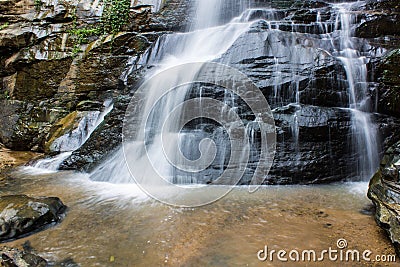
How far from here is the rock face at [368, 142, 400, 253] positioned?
322cm

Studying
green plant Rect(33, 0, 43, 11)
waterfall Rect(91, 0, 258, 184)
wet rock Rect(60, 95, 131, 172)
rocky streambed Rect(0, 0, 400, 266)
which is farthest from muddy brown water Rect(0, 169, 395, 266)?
green plant Rect(33, 0, 43, 11)

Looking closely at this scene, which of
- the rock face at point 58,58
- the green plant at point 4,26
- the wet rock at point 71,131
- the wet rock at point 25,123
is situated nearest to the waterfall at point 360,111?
the rock face at point 58,58

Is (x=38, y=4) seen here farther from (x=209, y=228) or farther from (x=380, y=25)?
(x=380, y=25)

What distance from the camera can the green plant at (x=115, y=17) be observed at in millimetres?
10070

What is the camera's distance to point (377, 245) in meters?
3.16

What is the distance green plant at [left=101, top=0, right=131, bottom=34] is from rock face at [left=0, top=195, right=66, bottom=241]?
744cm

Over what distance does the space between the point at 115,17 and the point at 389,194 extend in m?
9.46

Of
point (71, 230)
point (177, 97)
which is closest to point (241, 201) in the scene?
point (71, 230)

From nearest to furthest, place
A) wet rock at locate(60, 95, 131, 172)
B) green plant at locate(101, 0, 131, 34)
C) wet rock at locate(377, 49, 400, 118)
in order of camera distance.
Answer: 1. wet rock at locate(377, 49, 400, 118)
2. wet rock at locate(60, 95, 131, 172)
3. green plant at locate(101, 0, 131, 34)

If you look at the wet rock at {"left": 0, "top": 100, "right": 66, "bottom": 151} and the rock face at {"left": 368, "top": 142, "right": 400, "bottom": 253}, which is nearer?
the rock face at {"left": 368, "top": 142, "right": 400, "bottom": 253}

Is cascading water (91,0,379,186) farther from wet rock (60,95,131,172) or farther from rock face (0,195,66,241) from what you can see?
rock face (0,195,66,241)

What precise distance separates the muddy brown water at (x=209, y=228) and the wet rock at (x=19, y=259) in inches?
6.8

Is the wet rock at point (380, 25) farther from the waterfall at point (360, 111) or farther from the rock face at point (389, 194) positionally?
the rock face at point (389, 194)

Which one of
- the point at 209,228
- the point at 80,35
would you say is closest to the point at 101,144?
the point at 209,228
